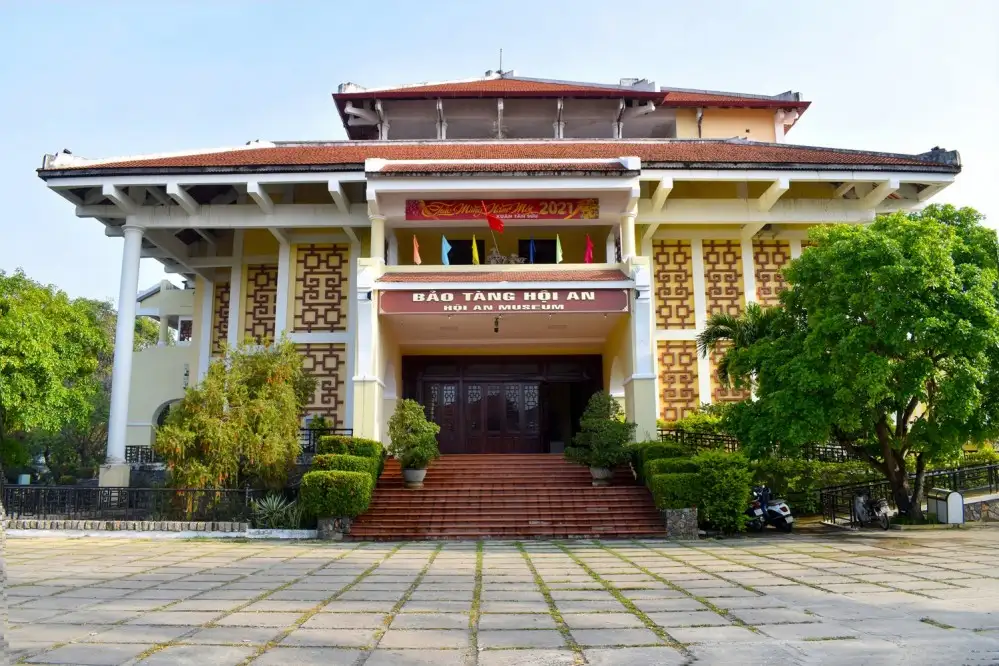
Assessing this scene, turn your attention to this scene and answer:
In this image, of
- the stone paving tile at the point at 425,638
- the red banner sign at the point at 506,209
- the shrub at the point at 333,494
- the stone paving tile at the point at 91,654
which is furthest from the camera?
the red banner sign at the point at 506,209

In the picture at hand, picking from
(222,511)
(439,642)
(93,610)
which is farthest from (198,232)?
(439,642)

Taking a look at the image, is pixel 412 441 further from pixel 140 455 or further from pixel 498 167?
pixel 140 455

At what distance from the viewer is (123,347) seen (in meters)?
17.8

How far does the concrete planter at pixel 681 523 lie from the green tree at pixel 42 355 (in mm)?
12546

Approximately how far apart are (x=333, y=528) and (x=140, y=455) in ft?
29.0

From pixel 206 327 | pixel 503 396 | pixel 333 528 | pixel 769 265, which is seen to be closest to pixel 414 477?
pixel 333 528

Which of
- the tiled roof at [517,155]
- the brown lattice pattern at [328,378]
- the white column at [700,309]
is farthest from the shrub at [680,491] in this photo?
the brown lattice pattern at [328,378]

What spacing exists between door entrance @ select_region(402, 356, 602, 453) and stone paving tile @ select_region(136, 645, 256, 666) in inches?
636

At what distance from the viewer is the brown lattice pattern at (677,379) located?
749 inches

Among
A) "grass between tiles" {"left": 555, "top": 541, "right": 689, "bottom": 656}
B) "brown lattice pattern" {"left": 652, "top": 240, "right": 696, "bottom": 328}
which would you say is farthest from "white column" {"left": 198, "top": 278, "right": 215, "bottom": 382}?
"grass between tiles" {"left": 555, "top": 541, "right": 689, "bottom": 656}

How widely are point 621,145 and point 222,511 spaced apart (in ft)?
45.9

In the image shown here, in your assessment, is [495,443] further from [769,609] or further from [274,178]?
[769,609]

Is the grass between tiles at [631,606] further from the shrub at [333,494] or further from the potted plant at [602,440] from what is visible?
the potted plant at [602,440]

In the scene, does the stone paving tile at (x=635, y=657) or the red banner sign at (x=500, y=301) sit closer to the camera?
the stone paving tile at (x=635, y=657)
